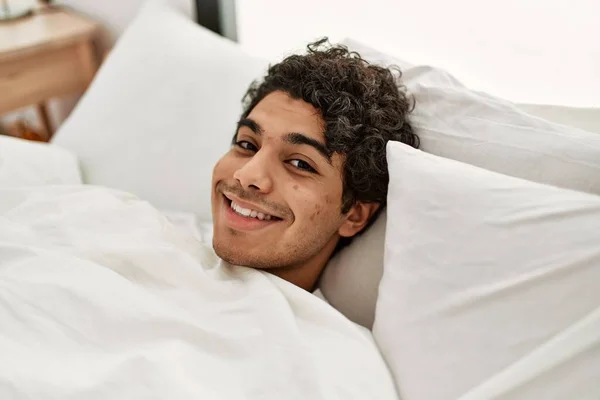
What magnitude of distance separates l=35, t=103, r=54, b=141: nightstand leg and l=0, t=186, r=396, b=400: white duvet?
1.46 m

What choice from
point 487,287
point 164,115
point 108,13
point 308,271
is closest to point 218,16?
point 164,115

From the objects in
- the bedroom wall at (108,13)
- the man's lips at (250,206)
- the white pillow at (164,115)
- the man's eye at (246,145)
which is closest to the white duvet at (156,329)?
the man's lips at (250,206)

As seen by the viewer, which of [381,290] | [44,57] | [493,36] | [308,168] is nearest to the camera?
[381,290]

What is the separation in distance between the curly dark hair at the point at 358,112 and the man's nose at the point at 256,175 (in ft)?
0.40

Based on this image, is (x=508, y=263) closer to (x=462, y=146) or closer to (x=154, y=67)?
(x=462, y=146)

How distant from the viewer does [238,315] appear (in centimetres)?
83

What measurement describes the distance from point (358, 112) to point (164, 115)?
1.82 ft

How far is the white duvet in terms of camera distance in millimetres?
707

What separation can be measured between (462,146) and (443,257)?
0.24 m

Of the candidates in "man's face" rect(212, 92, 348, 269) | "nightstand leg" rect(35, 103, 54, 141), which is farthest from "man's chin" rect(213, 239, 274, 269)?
"nightstand leg" rect(35, 103, 54, 141)

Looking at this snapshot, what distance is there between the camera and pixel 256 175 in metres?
0.92

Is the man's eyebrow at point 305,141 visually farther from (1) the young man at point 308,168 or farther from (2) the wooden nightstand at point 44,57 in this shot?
(2) the wooden nightstand at point 44,57

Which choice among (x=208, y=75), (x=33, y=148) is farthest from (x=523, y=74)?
(x=33, y=148)

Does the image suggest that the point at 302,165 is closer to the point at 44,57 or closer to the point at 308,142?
the point at 308,142
